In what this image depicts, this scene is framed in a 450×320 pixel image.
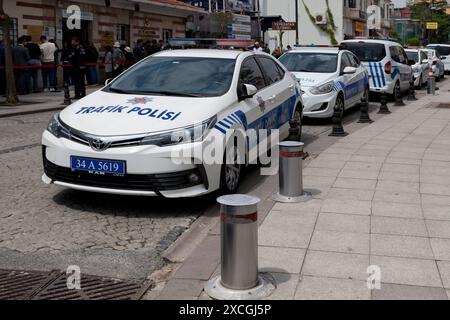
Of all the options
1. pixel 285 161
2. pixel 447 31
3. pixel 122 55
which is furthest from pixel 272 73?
pixel 447 31

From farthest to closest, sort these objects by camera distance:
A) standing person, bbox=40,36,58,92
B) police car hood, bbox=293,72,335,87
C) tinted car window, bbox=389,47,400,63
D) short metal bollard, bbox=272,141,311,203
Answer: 1. standing person, bbox=40,36,58,92
2. tinted car window, bbox=389,47,400,63
3. police car hood, bbox=293,72,335,87
4. short metal bollard, bbox=272,141,311,203

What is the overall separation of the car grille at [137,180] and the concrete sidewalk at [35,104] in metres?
8.71

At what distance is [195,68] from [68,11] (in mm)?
17007

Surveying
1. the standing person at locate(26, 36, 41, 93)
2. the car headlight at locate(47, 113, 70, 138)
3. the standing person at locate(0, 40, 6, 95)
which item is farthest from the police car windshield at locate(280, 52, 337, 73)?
the standing person at locate(26, 36, 41, 93)

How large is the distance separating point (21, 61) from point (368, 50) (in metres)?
10.2

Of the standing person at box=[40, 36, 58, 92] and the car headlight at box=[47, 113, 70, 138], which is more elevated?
the standing person at box=[40, 36, 58, 92]

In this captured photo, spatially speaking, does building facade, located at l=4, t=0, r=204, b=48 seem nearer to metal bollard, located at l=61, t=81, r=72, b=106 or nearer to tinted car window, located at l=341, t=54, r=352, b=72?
metal bollard, located at l=61, t=81, r=72, b=106

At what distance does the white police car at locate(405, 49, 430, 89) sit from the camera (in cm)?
2225

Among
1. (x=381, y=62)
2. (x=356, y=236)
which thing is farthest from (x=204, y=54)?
(x=381, y=62)

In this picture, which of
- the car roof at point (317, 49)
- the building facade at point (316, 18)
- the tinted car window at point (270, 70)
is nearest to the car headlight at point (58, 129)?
the tinted car window at point (270, 70)

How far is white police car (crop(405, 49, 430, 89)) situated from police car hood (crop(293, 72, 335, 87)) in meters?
10.5

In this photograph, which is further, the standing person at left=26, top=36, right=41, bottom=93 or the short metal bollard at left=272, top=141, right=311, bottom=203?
the standing person at left=26, top=36, right=41, bottom=93

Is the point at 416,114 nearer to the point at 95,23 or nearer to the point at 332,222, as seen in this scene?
the point at 332,222
